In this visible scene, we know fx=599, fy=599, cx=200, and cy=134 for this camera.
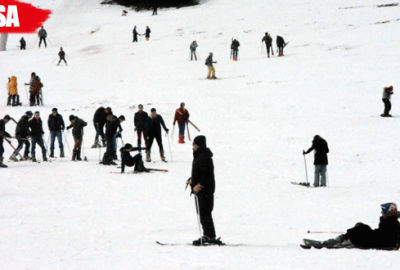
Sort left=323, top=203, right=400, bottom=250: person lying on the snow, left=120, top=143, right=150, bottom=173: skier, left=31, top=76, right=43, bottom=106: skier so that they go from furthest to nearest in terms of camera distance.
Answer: left=31, top=76, right=43, bottom=106: skier < left=120, top=143, right=150, bottom=173: skier < left=323, top=203, right=400, bottom=250: person lying on the snow

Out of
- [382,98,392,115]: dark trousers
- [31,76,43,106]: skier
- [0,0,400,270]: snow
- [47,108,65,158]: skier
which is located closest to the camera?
[0,0,400,270]: snow

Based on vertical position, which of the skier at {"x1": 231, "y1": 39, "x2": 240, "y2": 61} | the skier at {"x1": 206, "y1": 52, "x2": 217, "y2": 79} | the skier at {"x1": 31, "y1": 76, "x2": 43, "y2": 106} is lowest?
the skier at {"x1": 31, "y1": 76, "x2": 43, "y2": 106}

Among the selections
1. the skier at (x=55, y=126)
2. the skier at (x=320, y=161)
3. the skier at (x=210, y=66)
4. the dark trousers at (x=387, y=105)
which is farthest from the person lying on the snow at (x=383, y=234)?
the skier at (x=210, y=66)

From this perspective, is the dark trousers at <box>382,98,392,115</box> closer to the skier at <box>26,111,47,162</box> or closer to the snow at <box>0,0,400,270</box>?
the snow at <box>0,0,400,270</box>

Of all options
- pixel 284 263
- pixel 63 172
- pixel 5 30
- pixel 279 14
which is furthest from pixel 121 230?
pixel 5 30

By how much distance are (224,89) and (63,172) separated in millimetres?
13141

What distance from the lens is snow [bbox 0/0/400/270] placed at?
8391 millimetres

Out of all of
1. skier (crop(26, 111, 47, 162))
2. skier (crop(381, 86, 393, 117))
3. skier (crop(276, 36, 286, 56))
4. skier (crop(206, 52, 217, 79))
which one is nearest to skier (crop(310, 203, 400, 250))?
skier (crop(26, 111, 47, 162))

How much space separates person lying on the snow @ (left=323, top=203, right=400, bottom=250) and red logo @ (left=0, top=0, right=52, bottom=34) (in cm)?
4539

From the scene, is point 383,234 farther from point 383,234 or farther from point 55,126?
point 55,126

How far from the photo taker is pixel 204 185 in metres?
8.44

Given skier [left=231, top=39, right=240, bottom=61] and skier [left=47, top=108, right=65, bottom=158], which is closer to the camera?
skier [left=47, top=108, right=65, bottom=158]

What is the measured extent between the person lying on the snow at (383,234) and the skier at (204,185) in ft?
6.19

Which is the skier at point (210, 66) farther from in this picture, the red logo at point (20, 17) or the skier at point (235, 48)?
the red logo at point (20, 17)
